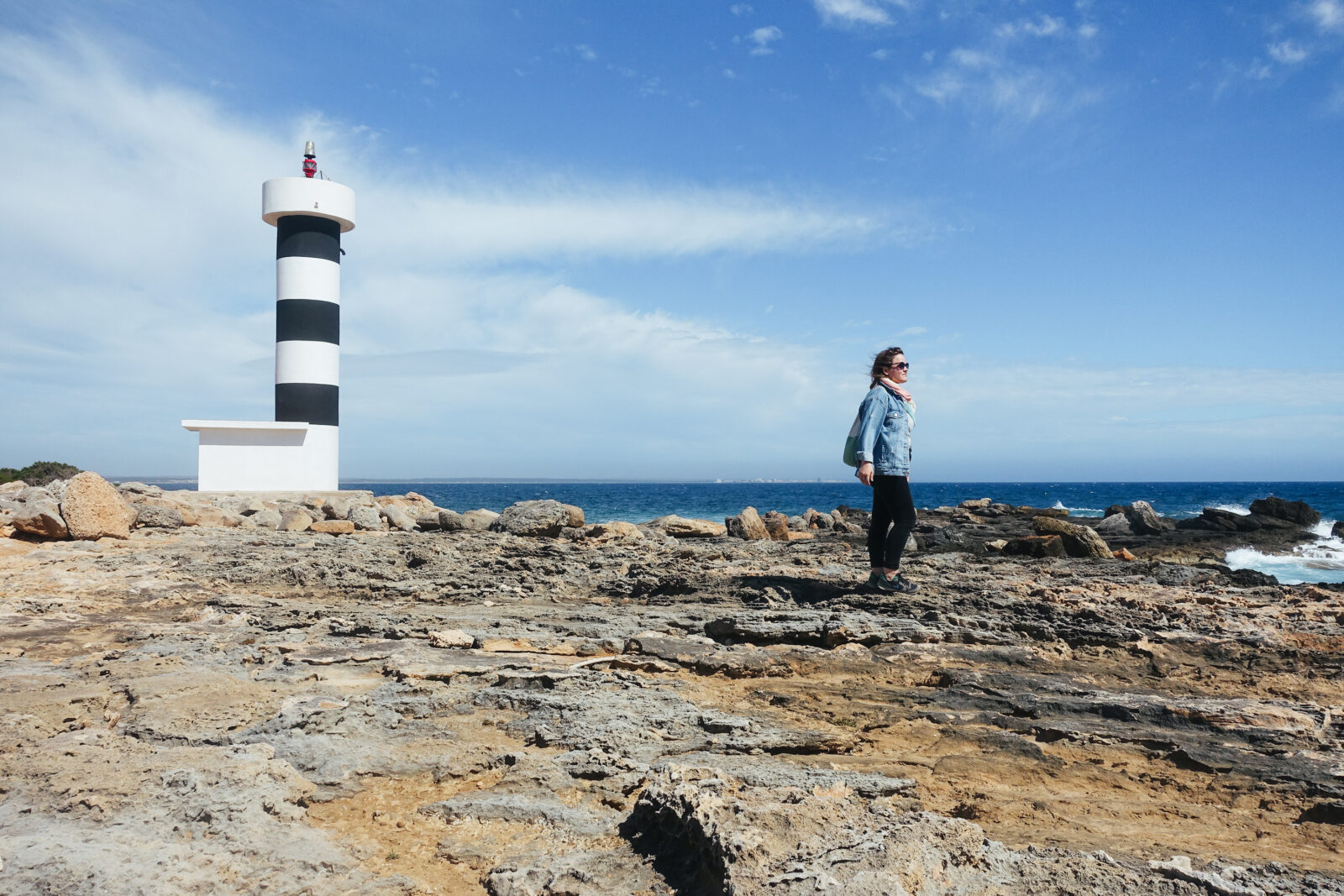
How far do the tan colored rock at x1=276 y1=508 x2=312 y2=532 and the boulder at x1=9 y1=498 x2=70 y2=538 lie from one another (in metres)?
2.98

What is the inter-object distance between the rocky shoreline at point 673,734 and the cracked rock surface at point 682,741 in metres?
0.02

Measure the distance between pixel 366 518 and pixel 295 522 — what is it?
1.19 metres

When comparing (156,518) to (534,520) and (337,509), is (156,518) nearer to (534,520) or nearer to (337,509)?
(337,509)

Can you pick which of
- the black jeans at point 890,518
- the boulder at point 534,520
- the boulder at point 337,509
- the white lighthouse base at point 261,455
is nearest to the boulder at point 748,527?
the boulder at point 534,520

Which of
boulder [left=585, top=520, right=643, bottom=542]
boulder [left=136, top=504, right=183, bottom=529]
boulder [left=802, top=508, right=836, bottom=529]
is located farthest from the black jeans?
boulder [left=802, top=508, right=836, bottom=529]

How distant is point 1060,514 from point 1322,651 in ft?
65.8

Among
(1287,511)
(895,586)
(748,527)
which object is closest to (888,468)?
(895,586)

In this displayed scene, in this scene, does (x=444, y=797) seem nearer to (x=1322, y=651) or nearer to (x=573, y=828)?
(x=573, y=828)

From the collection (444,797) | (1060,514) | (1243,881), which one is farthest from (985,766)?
(1060,514)

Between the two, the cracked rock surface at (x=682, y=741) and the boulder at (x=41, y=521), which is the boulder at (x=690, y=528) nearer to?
the cracked rock surface at (x=682, y=741)

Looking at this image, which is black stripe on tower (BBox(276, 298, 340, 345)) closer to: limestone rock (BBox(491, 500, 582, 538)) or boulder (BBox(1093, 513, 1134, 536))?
limestone rock (BBox(491, 500, 582, 538))

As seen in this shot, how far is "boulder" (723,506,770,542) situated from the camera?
1300 cm

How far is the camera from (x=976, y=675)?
440cm

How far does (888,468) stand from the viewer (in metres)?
6.24
